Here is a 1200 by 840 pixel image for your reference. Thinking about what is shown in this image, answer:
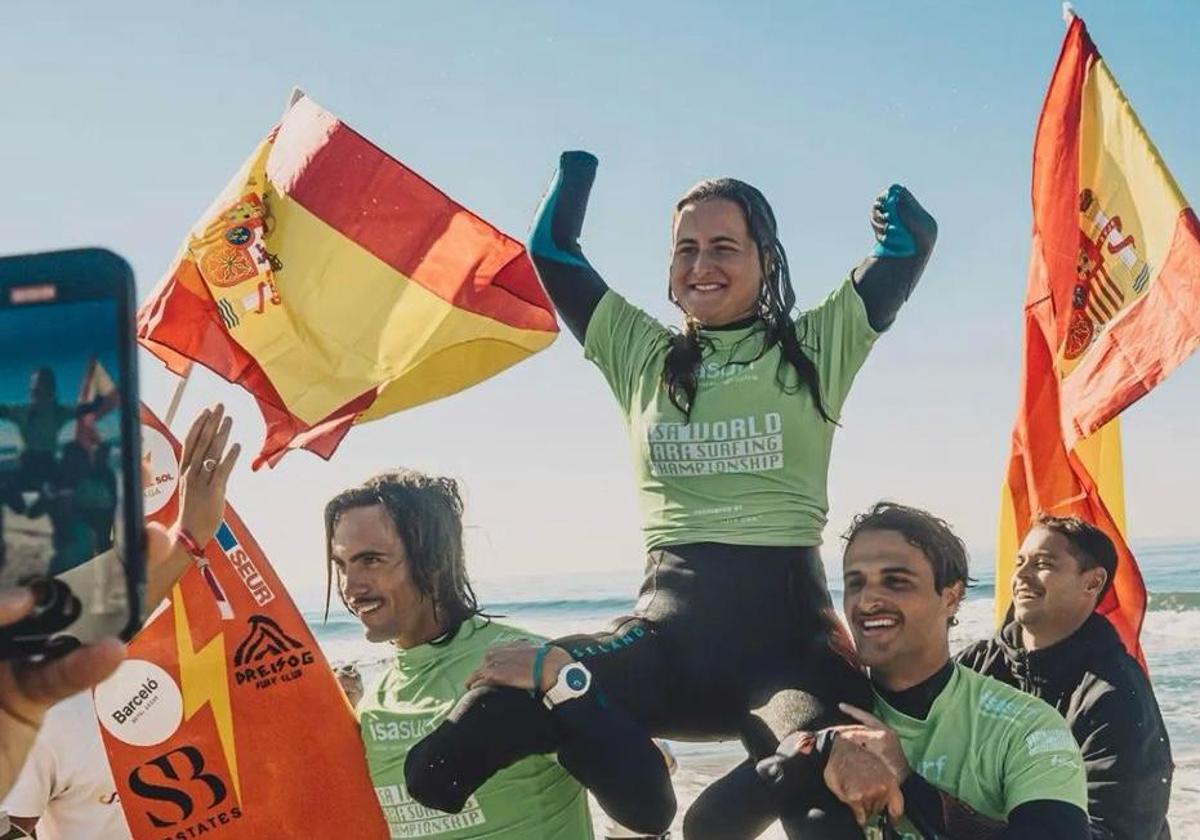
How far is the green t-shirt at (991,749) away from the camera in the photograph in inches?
124

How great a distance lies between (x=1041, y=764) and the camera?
10.4 feet

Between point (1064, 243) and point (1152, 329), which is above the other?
point (1064, 243)

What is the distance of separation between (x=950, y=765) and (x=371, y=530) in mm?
1540

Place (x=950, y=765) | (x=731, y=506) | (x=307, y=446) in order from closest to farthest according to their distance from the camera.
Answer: (x=950, y=765), (x=731, y=506), (x=307, y=446)

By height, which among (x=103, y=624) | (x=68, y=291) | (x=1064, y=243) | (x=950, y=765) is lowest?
(x=950, y=765)

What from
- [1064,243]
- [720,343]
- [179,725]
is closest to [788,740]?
[720,343]

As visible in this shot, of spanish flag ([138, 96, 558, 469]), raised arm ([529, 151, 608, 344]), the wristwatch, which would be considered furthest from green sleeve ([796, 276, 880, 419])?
spanish flag ([138, 96, 558, 469])

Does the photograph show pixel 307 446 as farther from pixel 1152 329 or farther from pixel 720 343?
pixel 1152 329

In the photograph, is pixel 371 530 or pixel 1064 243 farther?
pixel 1064 243

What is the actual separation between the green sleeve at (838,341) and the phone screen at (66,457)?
2225 mm

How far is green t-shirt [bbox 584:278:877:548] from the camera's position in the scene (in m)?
3.48

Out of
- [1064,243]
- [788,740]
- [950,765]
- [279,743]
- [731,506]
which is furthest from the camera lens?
[1064,243]

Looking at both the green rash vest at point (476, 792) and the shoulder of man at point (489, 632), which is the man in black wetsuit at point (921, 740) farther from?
→ the shoulder of man at point (489, 632)

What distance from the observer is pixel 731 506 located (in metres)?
3.50
